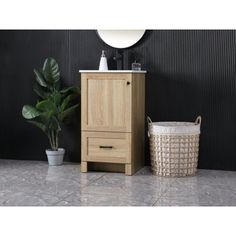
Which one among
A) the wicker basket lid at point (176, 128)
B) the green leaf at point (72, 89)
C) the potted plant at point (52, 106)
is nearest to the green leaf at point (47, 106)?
the potted plant at point (52, 106)

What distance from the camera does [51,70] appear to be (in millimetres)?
3820

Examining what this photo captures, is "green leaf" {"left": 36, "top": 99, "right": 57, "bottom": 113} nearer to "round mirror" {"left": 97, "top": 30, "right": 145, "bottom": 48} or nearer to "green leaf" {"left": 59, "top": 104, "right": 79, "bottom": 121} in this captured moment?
"green leaf" {"left": 59, "top": 104, "right": 79, "bottom": 121}

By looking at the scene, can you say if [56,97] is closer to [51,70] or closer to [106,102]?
[51,70]

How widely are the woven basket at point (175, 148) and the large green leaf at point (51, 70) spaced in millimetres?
992

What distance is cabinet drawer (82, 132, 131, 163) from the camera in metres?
3.45

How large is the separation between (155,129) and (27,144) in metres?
1.48

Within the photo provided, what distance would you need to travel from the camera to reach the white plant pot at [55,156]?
392 cm

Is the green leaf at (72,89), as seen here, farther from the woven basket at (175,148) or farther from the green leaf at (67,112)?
the woven basket at (175,148)

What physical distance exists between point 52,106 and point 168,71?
107cm

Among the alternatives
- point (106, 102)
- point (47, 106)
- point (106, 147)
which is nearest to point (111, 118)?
point (106, 102)

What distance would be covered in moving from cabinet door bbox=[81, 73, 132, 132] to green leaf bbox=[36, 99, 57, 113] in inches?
13.3

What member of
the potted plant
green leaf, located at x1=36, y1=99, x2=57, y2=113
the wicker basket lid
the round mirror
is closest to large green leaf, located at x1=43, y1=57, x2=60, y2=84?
the potted plant

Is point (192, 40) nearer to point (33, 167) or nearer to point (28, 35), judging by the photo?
point (28, 35)
